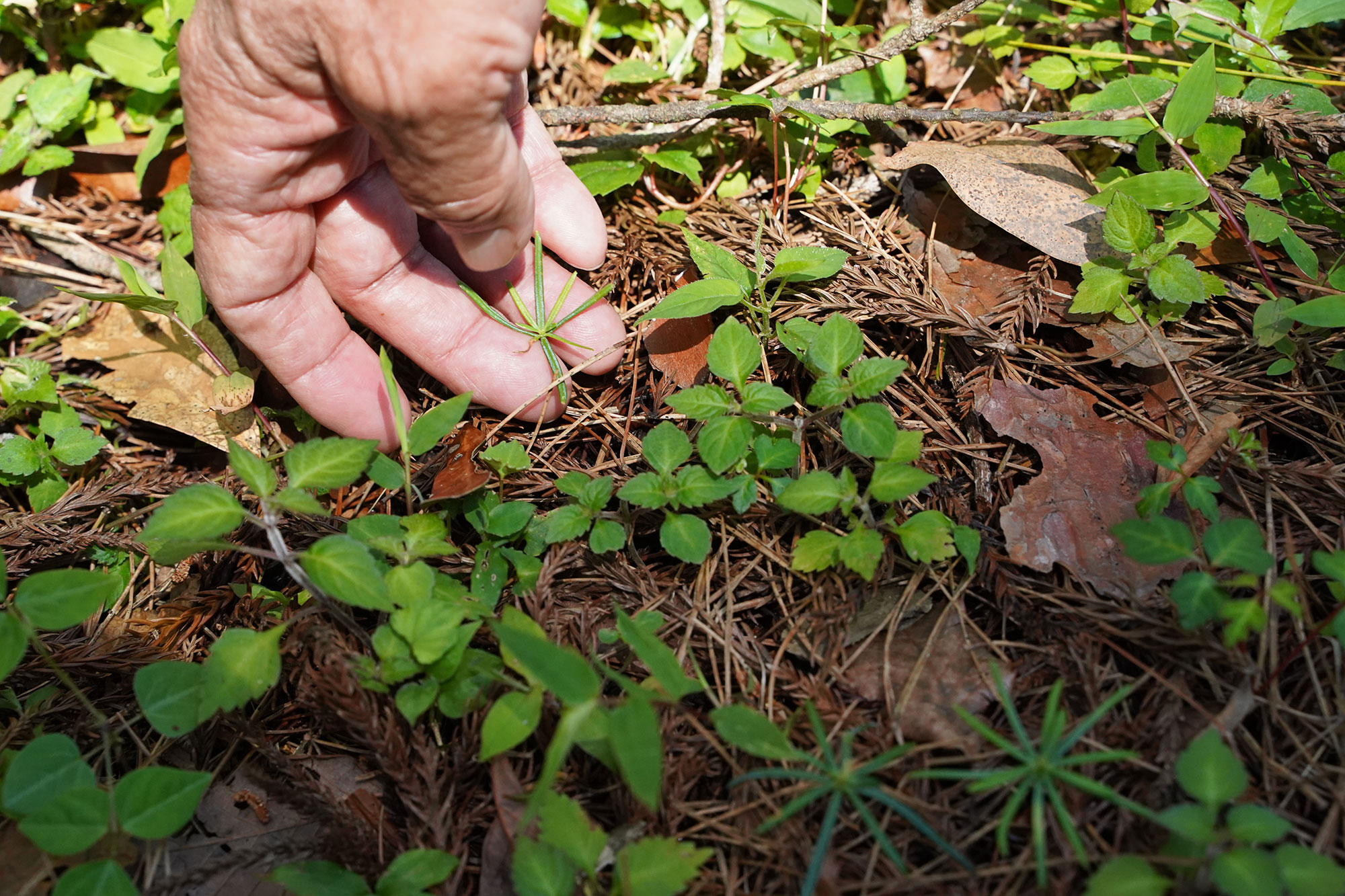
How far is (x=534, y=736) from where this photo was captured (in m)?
1.88

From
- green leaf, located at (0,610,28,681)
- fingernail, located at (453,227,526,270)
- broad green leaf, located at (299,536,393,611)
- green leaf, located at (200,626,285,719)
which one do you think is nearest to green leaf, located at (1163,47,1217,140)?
fingernail, located at (453,227,526,270)

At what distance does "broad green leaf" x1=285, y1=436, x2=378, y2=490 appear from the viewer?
188cm

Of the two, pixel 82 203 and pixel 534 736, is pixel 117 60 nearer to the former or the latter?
pixel 82 203

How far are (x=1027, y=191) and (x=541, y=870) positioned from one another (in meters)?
2.41

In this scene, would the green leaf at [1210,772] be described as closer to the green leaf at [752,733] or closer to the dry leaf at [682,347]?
the green leaf at [752,733]

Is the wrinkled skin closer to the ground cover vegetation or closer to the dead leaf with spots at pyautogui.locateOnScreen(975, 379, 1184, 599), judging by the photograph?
the ground cover vegetation

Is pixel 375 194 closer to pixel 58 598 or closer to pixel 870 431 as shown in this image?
pixel 58 598

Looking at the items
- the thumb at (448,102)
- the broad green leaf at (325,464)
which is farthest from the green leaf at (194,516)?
the thumb at (448,102)

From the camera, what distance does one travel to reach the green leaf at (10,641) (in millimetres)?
1684

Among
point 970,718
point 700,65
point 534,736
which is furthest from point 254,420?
point 970,718

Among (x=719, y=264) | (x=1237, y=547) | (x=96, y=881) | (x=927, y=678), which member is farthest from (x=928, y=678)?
(x=96, y=881)

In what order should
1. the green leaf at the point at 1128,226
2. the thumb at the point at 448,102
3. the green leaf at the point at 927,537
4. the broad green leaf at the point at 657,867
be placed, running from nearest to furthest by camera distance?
1. the broad green leaf at the point at 657,867
2. the thumb at the point at 448,102
3. the green leaf at the point at 927,537
4. the green leaf at the point at 1128,226

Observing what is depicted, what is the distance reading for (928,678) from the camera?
6.27 ft

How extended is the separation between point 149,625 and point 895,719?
2124 mm
